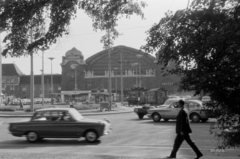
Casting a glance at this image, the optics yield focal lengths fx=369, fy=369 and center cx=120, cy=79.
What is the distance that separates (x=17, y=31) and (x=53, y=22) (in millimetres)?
936

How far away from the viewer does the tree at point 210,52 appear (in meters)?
5.96

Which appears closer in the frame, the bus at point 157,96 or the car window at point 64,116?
the car window at point 64,116

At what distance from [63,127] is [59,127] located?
0.16 m

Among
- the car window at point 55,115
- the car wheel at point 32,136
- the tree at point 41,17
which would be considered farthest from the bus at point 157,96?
the tree at point 41,17

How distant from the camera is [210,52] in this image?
614 cm

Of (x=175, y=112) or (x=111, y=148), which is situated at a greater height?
(x=175, y=112)

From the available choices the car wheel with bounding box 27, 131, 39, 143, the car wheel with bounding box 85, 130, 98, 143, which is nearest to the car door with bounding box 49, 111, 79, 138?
the car wheel with bounding box 85, 130, 98, 143

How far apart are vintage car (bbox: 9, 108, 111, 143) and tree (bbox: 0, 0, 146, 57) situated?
5665 mm

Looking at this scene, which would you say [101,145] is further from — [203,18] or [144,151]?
[203,18]

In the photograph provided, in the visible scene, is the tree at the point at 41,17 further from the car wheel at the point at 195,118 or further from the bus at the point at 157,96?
the bus at the point at 157,96

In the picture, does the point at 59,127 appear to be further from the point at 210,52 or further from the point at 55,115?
the point at 210,52

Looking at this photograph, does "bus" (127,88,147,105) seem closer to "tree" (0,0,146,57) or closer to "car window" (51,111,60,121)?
"car window" (51,111,60,121)

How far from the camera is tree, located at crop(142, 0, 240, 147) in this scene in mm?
5957

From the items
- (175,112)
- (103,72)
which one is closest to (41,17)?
(175,112)
